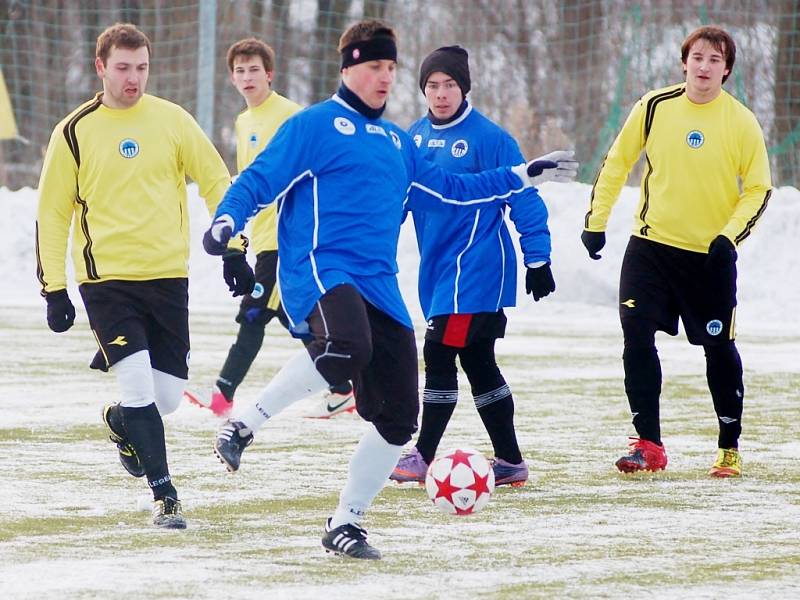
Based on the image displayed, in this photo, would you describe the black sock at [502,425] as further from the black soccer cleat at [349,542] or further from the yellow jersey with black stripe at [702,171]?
the black soccer cleat at [349,542]

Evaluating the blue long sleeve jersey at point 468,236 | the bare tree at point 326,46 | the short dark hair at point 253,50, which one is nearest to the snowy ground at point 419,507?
the blue long sleeve jersey at point 468,236

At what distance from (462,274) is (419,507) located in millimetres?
1148

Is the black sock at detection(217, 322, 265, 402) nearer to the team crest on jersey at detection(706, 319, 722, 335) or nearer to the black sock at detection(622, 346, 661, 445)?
the black sock at detection(622, 346, 661, 445)

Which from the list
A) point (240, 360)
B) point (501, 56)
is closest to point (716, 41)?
point (240, 360)

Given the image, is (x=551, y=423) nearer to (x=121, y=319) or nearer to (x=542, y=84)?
(x=121, y=319)

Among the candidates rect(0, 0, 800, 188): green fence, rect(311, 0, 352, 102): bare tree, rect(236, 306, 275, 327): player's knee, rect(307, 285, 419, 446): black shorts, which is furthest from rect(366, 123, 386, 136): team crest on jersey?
rect(311, 0, 352, 102): bare tree

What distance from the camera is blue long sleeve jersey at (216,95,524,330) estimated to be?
19.6 feet

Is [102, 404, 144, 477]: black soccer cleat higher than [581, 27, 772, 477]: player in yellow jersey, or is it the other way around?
[581, 27, 772, 477]: player in yellow jersey

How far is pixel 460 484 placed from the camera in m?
6.77

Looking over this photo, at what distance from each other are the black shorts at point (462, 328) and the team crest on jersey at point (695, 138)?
1232 mm

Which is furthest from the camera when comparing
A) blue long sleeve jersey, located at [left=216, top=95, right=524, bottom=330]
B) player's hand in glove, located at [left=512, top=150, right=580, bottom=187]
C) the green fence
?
the green fence

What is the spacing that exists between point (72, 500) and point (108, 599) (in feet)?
6.63

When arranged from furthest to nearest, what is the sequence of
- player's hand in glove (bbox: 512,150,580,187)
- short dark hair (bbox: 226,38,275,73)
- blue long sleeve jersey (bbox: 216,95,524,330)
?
short dark hair (bbox: 226,38,275,73) < player's hand in glove (bbox: 512,150,580,187) < blue long sleeve jersey (bbox: 216,95,524,330)

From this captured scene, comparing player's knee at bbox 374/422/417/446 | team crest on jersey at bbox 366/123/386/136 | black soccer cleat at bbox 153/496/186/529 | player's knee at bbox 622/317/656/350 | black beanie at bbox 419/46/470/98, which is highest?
black beanie at bbox 419/46/470/98
